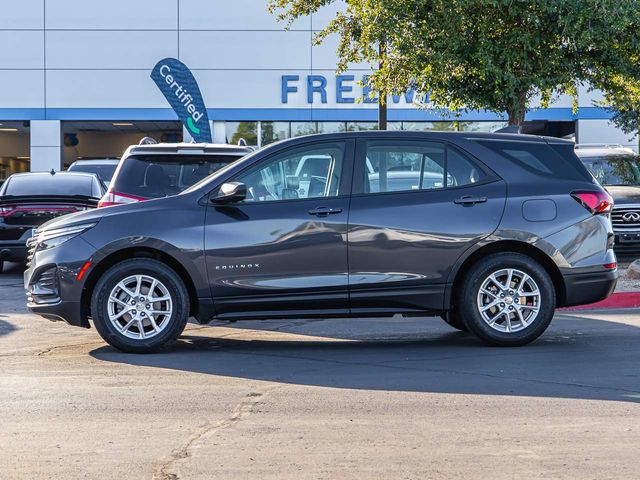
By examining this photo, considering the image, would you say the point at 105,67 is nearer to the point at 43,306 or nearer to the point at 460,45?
the point at 460,45

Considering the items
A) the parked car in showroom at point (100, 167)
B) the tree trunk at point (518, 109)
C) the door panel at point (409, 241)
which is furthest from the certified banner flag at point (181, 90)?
the door panel at point (409, 241)

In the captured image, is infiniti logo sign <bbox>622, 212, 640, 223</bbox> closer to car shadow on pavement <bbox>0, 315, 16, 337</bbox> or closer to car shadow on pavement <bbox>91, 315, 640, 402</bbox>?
car shadow on pavement <bbox>91, 315, 640, 402</bbox>

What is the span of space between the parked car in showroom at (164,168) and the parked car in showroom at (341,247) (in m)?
2.59

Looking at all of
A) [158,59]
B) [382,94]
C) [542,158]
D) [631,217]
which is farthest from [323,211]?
[158,59]

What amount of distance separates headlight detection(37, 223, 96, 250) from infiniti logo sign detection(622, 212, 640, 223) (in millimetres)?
10774

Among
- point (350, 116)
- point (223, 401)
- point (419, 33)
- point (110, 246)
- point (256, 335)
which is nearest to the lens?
point (223, 401)

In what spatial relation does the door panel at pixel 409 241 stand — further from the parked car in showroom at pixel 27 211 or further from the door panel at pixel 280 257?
the parked car in showroom at pixel 27 211

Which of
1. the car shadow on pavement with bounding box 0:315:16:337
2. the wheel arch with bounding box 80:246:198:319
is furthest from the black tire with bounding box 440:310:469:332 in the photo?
the car shadow on pavement with bounding box 0:315:16:337

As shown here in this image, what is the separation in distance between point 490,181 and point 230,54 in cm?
2650

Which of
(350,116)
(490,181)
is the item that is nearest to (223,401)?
(490,181)

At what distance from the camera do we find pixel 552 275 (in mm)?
8742

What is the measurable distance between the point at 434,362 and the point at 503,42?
9.23 meters

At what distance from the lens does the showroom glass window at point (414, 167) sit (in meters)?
8.57

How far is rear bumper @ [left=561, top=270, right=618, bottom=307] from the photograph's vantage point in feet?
28.2
